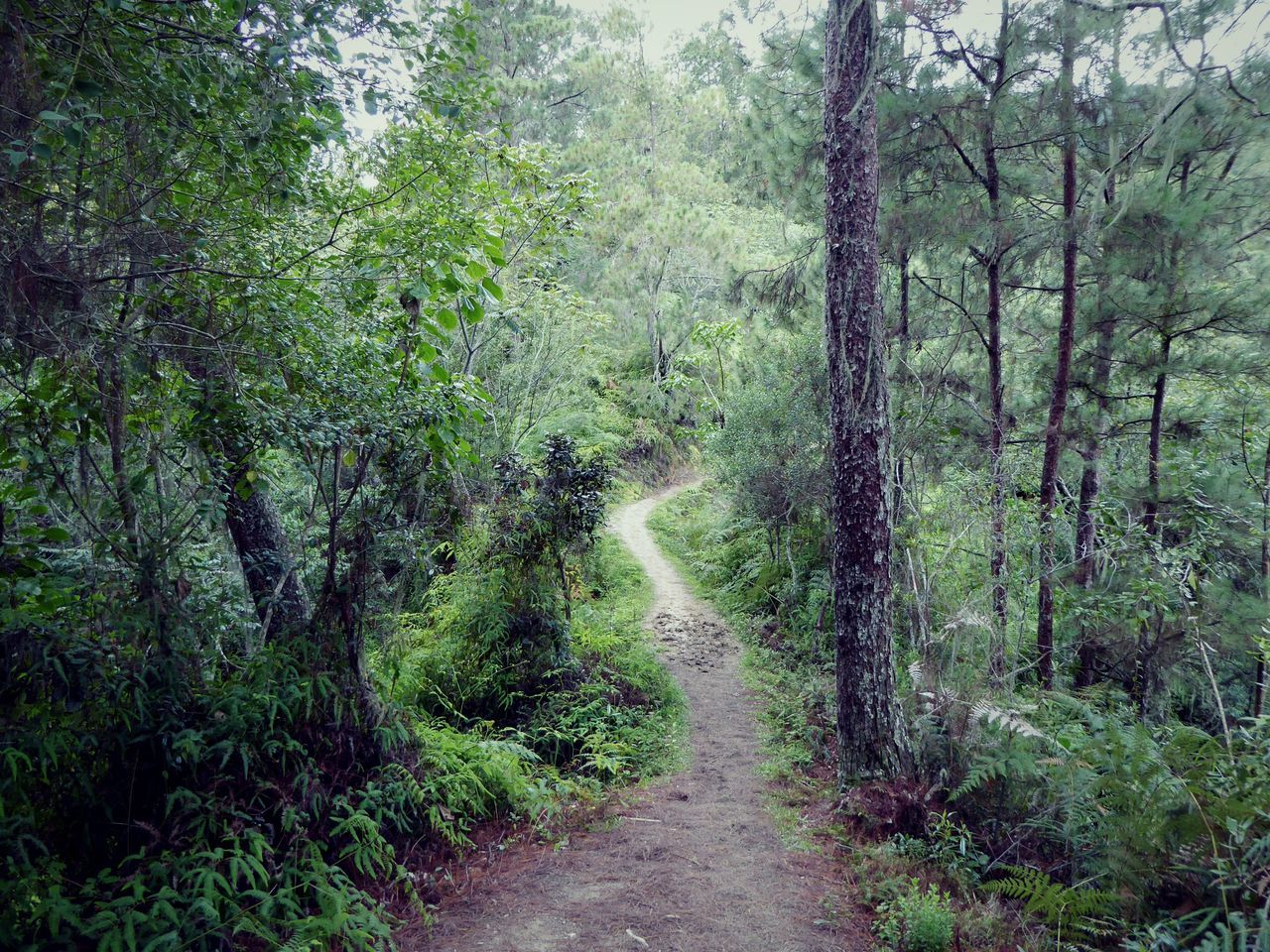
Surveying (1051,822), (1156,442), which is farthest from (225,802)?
(1156,442)

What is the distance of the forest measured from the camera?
3.52m

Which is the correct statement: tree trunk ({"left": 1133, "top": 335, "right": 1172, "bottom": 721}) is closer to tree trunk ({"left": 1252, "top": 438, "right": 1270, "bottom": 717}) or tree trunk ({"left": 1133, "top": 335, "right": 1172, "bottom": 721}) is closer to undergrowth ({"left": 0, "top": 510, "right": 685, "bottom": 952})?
tree trunk ({"left": 1252, "top": 438, "right": 1270, "bottom": 717})

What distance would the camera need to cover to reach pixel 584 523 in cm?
848

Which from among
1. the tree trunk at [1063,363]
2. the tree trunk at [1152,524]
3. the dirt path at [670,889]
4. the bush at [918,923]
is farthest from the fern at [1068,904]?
the tree trunk at [1063,363]

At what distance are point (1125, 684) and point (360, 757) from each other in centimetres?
948

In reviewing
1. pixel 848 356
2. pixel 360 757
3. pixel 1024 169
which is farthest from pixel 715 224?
pixel 360 757

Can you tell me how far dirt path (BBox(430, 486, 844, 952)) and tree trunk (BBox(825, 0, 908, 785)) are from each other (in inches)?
48.8

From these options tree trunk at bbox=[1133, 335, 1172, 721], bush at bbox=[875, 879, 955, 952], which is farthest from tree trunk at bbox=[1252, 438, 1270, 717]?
bush at bbox=[875, 879, 955, 952]

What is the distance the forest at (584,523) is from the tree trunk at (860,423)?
0.04 meters

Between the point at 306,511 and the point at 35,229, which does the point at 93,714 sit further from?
the point at 35,229

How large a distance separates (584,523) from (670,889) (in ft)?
14.8

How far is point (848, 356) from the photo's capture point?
6070 millimetres

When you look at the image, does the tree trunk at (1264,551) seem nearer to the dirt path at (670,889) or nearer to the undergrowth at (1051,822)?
the undergrowth at (1051,822)

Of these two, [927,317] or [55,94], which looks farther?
A: [927,317]
